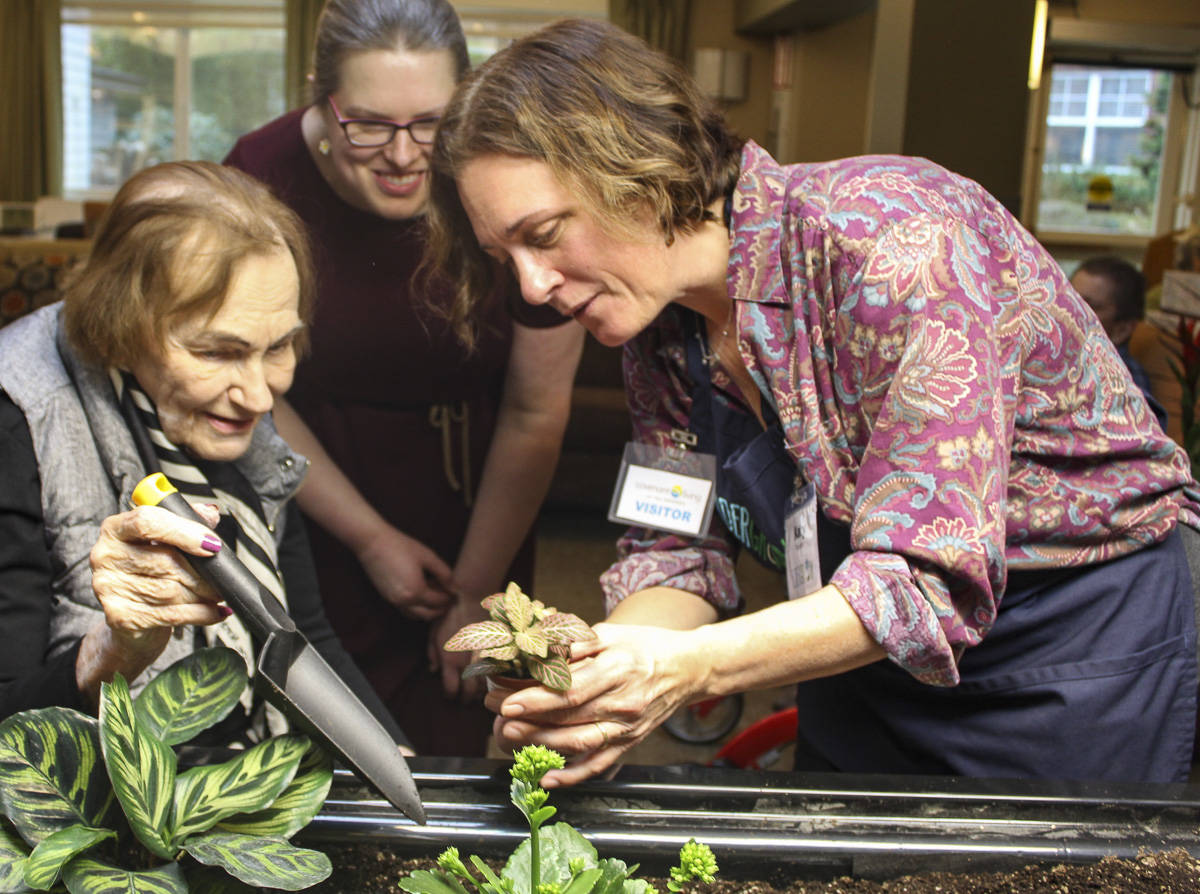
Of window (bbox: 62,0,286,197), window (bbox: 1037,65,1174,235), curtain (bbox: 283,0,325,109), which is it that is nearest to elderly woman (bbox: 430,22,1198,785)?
curtain (bbox: 283,0,325,109)

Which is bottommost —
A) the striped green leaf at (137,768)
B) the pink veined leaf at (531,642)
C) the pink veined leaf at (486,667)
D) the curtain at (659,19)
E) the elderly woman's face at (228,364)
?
the striped green leaf at (137,768)

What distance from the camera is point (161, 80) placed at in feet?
7.27

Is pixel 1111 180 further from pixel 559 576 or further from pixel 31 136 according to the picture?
pixel 31 136

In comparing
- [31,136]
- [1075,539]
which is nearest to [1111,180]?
[1075,539]

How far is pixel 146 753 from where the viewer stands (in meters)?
0.77

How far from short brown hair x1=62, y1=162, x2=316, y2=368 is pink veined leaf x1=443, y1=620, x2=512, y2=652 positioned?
0.60 m

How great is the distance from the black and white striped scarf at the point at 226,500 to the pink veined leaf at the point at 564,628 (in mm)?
446

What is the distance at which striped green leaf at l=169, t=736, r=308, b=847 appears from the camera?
2.57 ft

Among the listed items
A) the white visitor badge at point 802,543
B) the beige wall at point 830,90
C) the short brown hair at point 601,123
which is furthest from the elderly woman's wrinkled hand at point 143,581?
the beige wall at point 830,90

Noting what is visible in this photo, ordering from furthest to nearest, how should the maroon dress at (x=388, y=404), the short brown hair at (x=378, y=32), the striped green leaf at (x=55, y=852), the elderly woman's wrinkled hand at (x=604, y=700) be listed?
the maroon dress at (x=388, y=404) → the short brown hair at (x=378, y=32) → the elderly woman's wrinkled hand at (x=604, y=700) → the striped green leaf at (x=55, y=852)

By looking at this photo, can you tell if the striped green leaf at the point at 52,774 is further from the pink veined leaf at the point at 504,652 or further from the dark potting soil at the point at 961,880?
the pink veined leaf at the point at 504,652

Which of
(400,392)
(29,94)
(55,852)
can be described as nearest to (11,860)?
(55,852)

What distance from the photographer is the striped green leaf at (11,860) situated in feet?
2.31

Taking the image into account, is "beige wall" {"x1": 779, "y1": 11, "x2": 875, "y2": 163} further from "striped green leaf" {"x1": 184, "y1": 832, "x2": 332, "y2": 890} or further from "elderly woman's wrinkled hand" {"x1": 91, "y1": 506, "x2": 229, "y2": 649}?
"striped green leaf" {"x1": 184, "y1": 832, "x2": 332, "y2": 890}
